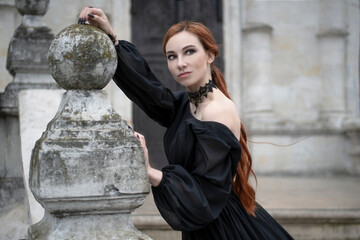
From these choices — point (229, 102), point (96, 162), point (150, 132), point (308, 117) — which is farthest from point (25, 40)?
point (308, 117)

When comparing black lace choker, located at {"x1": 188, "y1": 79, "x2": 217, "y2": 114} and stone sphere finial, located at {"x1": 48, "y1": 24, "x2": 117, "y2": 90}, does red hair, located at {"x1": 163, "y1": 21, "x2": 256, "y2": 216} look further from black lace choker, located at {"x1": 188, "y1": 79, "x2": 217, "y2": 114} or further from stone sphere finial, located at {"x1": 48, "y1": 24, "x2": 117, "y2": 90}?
stone sphere finial, located at {"x1": 48, "y1": 24, "x2": 117, "y2": 90}

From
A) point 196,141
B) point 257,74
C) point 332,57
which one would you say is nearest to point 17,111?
point 196,141

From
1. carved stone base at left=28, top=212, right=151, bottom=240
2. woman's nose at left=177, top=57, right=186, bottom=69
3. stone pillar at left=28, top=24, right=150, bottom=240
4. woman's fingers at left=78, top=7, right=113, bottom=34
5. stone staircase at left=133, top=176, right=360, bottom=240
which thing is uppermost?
woman's fingers at left=78, top=7, right=113, bottom=34

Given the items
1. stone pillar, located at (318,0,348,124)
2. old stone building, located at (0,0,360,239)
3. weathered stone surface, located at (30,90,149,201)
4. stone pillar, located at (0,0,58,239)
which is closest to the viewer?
weathered stone surface, located at (30,90,149,201)

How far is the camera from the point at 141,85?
2221 mm

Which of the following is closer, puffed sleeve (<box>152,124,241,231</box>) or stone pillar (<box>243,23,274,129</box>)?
puffed sleeve (<box>152,124,241,231</box>)

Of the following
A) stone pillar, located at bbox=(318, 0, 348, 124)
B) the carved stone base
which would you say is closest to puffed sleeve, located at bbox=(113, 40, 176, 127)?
the carved stone base

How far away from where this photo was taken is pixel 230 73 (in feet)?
29.8

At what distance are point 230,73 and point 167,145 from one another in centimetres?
692

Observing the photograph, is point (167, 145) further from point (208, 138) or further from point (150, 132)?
point (150, 132)

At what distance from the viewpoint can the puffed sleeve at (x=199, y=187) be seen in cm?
181

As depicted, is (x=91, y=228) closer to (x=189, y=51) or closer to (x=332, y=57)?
(x=189, y=51)

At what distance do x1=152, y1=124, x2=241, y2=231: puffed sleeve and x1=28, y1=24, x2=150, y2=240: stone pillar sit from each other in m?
0.19

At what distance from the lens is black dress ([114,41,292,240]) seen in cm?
182
